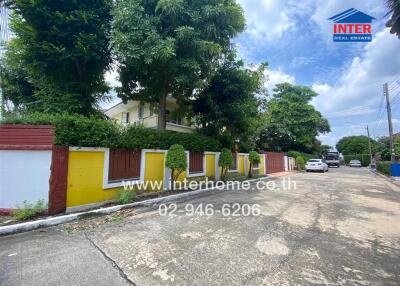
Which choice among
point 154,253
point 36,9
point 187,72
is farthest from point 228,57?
point 154,253

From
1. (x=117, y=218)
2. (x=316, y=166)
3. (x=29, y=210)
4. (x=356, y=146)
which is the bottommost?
(x=117, y=218)

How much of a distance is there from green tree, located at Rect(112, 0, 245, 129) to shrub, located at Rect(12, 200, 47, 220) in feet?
19.1

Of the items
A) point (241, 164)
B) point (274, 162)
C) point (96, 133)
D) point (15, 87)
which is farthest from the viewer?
point (274, 162)

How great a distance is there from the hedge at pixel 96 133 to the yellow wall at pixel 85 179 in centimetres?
38

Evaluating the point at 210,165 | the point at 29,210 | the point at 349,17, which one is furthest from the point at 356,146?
the point at 29,210

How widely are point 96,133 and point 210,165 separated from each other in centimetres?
720

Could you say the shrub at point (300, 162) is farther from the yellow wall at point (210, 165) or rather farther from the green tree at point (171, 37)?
the green tree at point (171, 37)

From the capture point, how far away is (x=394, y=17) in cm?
416

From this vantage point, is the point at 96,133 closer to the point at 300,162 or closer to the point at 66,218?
the point at 66,218

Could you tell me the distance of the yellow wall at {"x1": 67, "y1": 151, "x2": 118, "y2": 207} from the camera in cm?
622

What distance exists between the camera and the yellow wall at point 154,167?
8.71 metres

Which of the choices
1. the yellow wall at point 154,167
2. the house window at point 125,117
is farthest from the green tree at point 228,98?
the house window at point 125,117


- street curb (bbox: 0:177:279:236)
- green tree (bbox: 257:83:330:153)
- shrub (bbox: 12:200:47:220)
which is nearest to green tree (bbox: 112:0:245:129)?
street curb (bbox: 0:177:279:236)

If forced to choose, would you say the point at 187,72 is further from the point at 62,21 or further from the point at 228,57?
the point at 62,21
